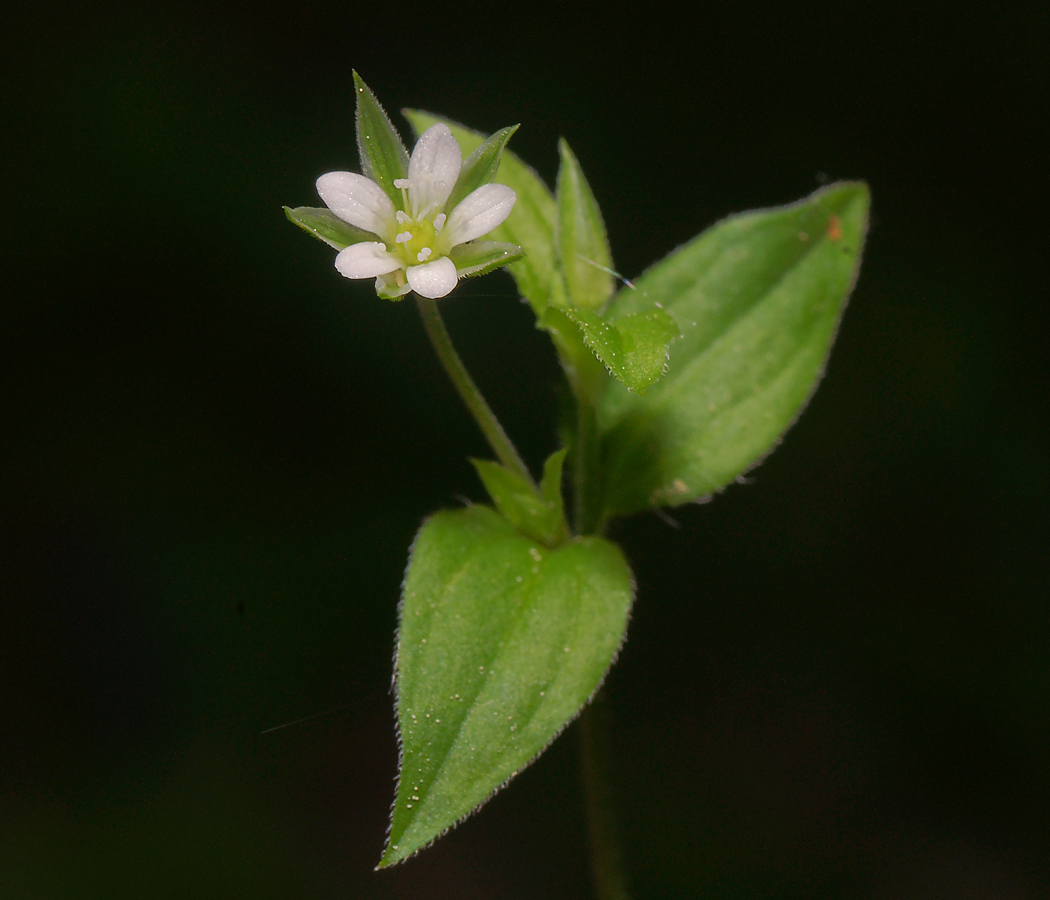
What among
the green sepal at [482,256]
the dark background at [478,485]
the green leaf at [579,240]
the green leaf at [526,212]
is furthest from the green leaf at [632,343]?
the dark background at [478,485]

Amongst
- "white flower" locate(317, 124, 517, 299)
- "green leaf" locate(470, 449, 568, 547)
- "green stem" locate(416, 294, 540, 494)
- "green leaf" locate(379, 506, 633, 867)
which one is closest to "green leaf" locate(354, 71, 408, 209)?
"white flower" locate(317, 124, 517, 299)

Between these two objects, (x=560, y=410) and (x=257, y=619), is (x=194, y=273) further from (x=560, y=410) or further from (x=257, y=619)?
(x=560, y=410)

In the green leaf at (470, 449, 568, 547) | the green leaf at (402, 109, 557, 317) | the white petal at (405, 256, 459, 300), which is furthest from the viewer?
the green leaf at (402, 109, 557, 317)

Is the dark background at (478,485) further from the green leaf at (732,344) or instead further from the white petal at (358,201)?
the white petal at (358,201)

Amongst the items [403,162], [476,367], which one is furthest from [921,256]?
[403,162]

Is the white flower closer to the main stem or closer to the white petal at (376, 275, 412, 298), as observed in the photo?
the white petal at (376, 275, 412, 298)

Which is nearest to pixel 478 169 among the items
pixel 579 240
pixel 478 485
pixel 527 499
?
pixel 579 240
